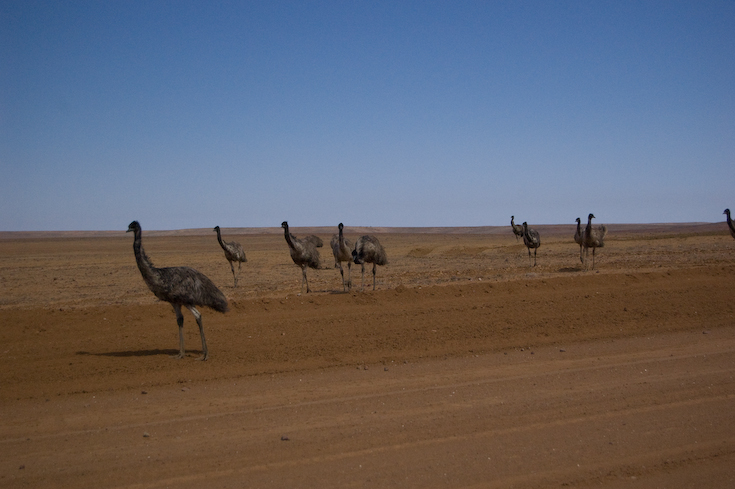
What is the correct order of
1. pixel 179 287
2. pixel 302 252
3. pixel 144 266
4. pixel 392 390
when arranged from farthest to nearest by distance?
pixel 302 252, pixel 179 287, pixel 144 266, pixel 392 390

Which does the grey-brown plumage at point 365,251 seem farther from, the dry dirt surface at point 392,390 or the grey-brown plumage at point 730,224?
the grey-brown plumage at point 730,224

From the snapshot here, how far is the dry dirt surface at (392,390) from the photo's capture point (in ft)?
18.5

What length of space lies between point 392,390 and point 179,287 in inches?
161

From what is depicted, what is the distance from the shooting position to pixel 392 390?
7.92m

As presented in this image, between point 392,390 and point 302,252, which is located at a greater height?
point 302,252

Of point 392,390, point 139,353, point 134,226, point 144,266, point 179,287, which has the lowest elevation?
point 392,390

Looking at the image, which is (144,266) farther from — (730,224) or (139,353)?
(730,224)

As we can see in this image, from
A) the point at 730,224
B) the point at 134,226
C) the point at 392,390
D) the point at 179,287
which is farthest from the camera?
the point at 730,224

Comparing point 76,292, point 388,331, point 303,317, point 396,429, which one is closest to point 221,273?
point 76,292

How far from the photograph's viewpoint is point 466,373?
8742 millimetres

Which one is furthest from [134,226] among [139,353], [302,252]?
[302,252]

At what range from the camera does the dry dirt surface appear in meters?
5.62

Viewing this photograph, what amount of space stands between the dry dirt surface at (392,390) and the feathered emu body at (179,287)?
74cm

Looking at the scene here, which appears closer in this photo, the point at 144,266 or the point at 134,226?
the point at 144,266
